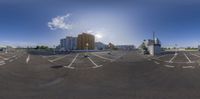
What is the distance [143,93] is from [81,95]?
303 cm

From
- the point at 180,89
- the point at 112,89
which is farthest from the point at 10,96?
the point at 180,89

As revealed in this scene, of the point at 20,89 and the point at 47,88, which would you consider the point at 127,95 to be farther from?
the point at 20,89

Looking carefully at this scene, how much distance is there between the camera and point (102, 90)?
8.55m

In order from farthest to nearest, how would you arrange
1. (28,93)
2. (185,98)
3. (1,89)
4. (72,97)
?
(1,89)
(28,93)
(72,97)
(185,98)

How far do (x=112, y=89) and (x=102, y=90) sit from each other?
58 centimetres

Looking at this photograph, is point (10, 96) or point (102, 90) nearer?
point (10, 96)

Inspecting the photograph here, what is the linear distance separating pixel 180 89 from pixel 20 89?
27.9 ft

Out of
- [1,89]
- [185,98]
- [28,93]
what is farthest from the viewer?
[1,89]

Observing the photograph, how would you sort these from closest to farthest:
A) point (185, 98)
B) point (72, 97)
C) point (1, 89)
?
1. point (185, 98)
2. point (72, 97)
3. point (1, 89)

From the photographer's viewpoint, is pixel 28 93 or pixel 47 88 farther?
pixel 47 88

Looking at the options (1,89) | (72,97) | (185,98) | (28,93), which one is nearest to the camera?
(185,98)

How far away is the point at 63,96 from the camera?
7.55 metres

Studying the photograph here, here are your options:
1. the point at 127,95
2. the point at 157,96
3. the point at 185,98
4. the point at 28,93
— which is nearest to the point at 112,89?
the point at 127,95

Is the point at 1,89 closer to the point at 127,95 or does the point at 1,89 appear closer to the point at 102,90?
the point at 102,90
